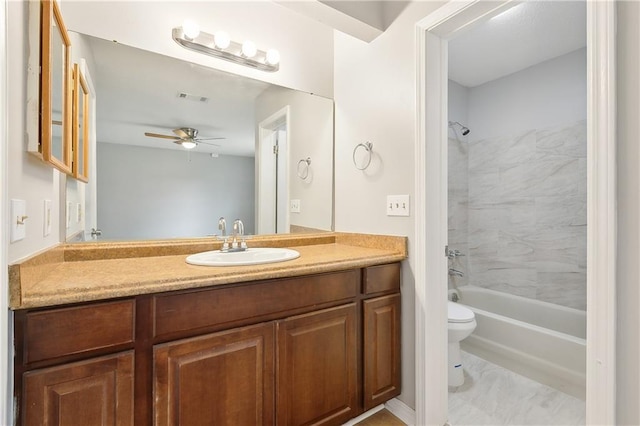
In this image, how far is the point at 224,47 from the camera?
166 centimetres

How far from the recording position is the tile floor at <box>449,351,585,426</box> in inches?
64.8

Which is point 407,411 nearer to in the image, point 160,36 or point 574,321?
point 574,321

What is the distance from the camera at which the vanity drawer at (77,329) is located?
78 cm

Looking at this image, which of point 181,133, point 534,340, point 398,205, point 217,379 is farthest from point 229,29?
point 534,340

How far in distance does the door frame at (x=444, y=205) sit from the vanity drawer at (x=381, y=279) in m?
0.12

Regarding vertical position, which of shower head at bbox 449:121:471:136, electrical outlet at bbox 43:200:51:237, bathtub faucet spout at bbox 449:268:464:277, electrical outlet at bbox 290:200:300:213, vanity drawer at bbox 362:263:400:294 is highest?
shower head at bbox 449:121:471:136

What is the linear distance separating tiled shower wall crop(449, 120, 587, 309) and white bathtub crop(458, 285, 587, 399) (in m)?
0.10

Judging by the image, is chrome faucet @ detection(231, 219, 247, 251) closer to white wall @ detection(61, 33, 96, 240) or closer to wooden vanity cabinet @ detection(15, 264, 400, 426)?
wooden vanity cabinet @ detection(15, 264, 400, 426)

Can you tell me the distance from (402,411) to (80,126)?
2.16 meters

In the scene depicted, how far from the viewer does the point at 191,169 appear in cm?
166

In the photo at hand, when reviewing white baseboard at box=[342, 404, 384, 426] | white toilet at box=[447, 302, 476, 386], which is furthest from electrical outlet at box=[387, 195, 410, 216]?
white baseboard at box=[342, 404, 384, 426]

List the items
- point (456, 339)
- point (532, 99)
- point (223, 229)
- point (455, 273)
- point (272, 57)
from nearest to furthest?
1. point (223, 229)
2. point (272, 57)
3. point (456, 339)
4. point (532, 99)
5. point (455, 273)

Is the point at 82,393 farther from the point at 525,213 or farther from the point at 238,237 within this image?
the point at 525,213

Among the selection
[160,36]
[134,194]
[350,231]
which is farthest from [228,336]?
[160,36]
